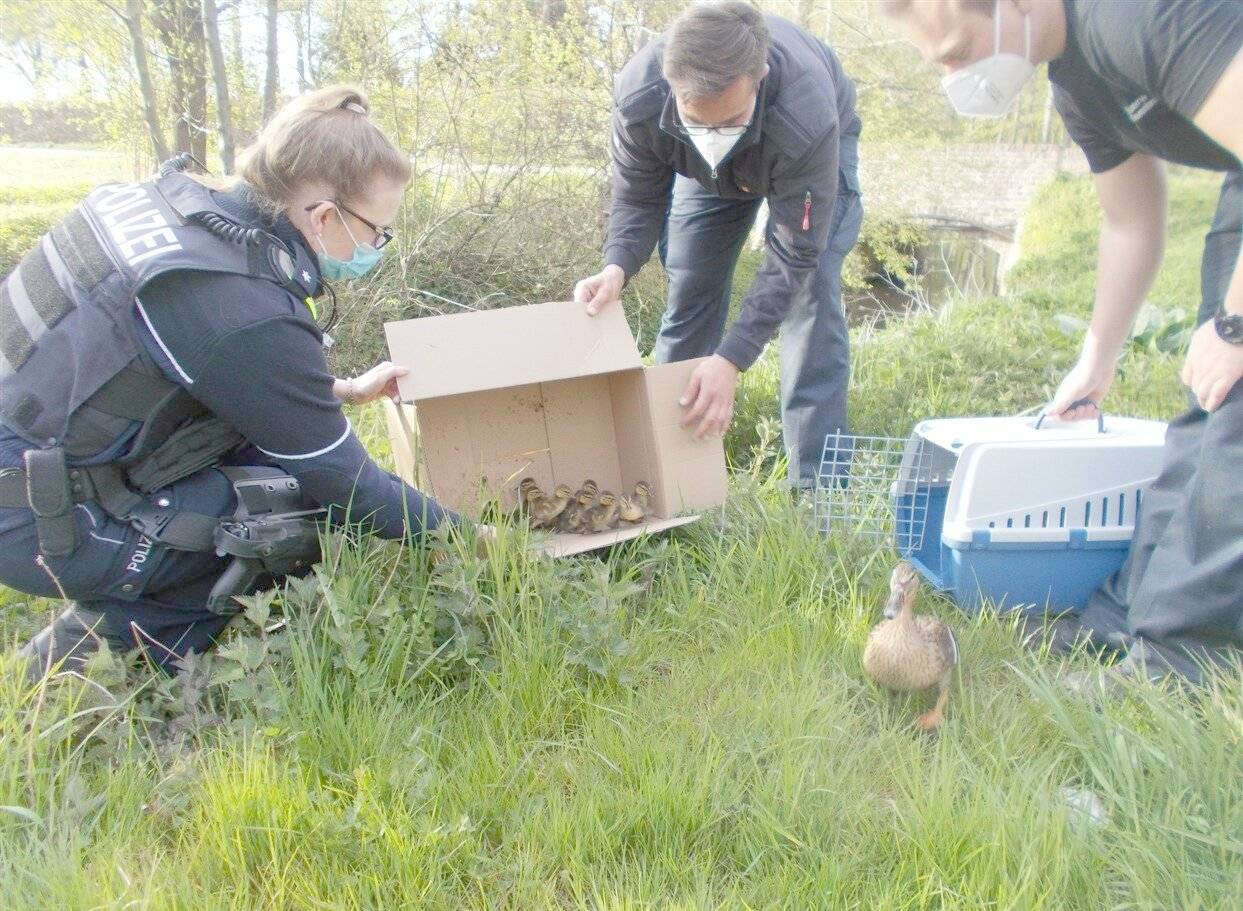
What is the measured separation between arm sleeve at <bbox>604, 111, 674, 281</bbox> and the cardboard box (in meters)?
0.53

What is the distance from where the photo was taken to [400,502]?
2.45 meters

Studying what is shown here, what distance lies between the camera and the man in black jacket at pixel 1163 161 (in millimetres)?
1795

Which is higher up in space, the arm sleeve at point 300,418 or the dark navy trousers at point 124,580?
the arm sleeve at point 300,418

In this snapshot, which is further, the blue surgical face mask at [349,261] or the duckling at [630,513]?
the duckling at [630,513]

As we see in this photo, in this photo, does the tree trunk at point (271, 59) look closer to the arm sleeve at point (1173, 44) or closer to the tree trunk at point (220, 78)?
the tree trunk at point (220, 78)

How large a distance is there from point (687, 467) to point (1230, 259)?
164cm

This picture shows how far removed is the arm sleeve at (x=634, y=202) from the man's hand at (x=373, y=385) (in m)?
1.08

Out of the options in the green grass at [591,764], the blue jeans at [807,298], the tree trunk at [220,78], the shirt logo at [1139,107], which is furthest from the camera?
the tree trunk at [220,78]

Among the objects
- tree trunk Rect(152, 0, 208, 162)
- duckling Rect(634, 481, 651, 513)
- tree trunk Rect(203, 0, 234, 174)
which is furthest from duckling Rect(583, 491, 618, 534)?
tree trunk Rect(152, 0, 208, 162)

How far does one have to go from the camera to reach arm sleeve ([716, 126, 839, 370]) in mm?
3131

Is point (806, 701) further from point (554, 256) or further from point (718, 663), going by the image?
point (554, 256)

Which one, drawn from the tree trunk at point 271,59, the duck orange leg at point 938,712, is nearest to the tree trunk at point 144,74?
the tree trunk at point 271,59

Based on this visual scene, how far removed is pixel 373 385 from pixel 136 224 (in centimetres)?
76

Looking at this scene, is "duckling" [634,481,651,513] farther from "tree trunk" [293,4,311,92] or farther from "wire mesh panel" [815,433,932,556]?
"tree trunk" [293,4,311,92]
